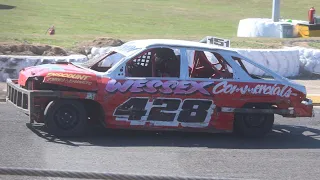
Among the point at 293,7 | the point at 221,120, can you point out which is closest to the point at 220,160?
the point at 221,120

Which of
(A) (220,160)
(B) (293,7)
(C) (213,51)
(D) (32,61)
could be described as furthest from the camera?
(B) (293,7)

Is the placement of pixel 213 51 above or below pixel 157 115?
above

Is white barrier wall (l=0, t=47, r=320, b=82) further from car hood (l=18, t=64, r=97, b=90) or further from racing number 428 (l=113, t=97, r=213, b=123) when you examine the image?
car hood (l=18, t=64, r=97, b=90)

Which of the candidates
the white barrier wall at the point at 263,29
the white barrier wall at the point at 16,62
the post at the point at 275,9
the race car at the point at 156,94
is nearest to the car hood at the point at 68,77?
the race car at the point at 156,94

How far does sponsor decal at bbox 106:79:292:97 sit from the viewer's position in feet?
34.0

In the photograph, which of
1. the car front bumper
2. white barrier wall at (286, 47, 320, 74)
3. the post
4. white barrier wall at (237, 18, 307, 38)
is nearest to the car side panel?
the car front bumper

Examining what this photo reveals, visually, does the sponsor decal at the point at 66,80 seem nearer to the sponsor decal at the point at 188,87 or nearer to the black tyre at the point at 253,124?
the sponsor decal at the point at 188,87

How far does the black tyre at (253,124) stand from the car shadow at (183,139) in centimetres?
10

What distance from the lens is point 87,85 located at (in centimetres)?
1030

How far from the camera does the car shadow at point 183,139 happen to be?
10.2 metres

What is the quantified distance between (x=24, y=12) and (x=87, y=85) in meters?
30.1

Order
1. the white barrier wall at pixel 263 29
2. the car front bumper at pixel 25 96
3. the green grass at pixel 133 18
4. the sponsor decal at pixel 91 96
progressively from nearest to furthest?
the car front bumper at pixel 25 96 → the sponsor decal at pixel 91 96 → the green grass at pixel 133 18 → the white barrier wall at pixel 263 29

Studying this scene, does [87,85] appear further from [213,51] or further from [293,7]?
[293,7]

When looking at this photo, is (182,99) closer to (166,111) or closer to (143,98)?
(166,111)
